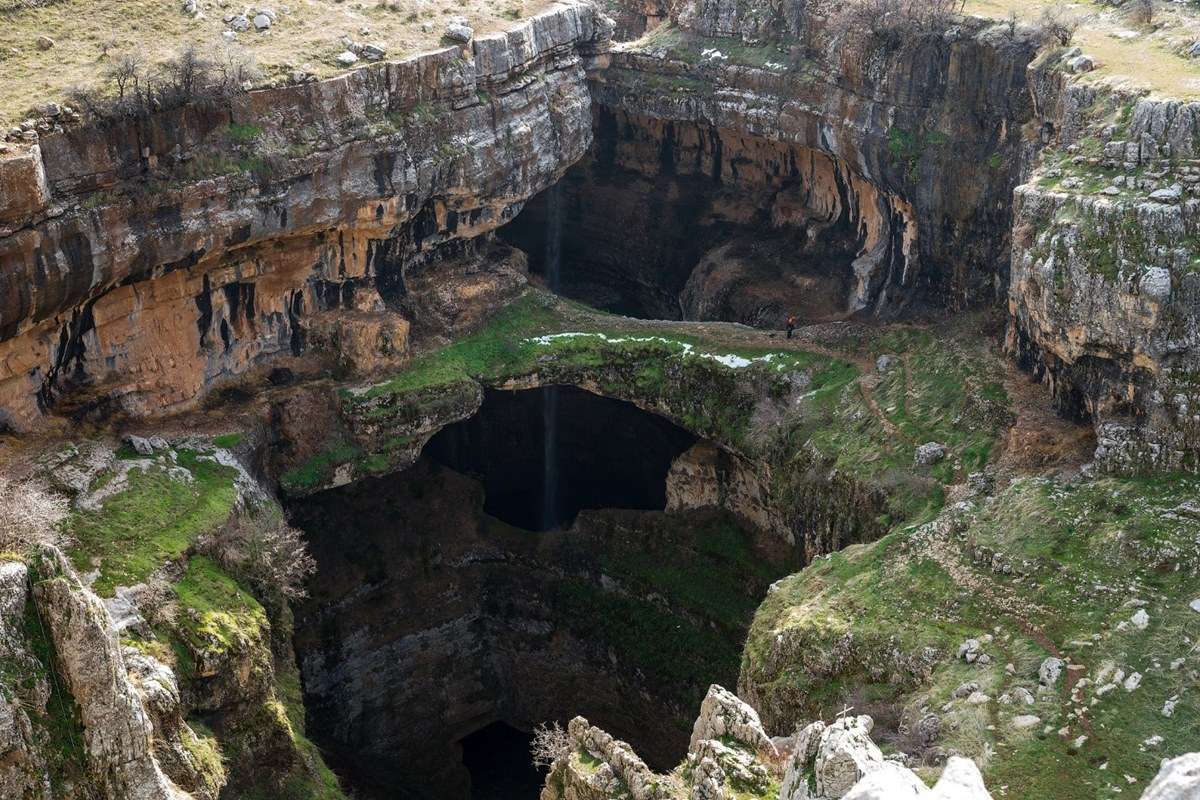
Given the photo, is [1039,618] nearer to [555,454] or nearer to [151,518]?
[151,518]

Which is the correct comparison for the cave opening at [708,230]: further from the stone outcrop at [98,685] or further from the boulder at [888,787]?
the stone outcrop at [98,685]

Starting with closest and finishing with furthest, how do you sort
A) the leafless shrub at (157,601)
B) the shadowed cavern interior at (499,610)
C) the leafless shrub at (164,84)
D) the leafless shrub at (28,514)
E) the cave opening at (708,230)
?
the leafless shrub at (28,514) → the leafless shrub at (157,601) → the leafless shrub at (164,84) → the shadowed cavern interior at (499,610) → the cave opening at (708,230)

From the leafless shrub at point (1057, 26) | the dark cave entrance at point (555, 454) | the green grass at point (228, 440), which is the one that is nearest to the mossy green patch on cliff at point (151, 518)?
the green grass at point (228, 440)

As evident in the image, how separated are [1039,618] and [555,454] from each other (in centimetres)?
2255

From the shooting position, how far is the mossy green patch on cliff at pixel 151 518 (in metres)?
27.3

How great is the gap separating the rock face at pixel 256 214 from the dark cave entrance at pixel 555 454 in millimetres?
6187

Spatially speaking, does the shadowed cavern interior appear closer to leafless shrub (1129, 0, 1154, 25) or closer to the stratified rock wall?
the stratified rock wall

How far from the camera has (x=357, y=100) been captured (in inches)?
1375

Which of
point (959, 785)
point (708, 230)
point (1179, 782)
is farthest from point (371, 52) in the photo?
point (1179, 782)

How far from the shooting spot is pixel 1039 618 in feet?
80.4

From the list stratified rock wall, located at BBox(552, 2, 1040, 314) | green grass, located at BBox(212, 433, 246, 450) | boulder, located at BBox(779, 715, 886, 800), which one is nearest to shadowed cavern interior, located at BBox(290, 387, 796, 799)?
green grass, located at BBox(212, 433, 246, 450)

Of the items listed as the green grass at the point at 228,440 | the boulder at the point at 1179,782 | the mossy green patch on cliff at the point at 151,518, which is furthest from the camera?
the green grass at the point at 228,440

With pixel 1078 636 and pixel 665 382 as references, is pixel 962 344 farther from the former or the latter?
pixel 1078 636

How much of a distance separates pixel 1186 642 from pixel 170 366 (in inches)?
908
